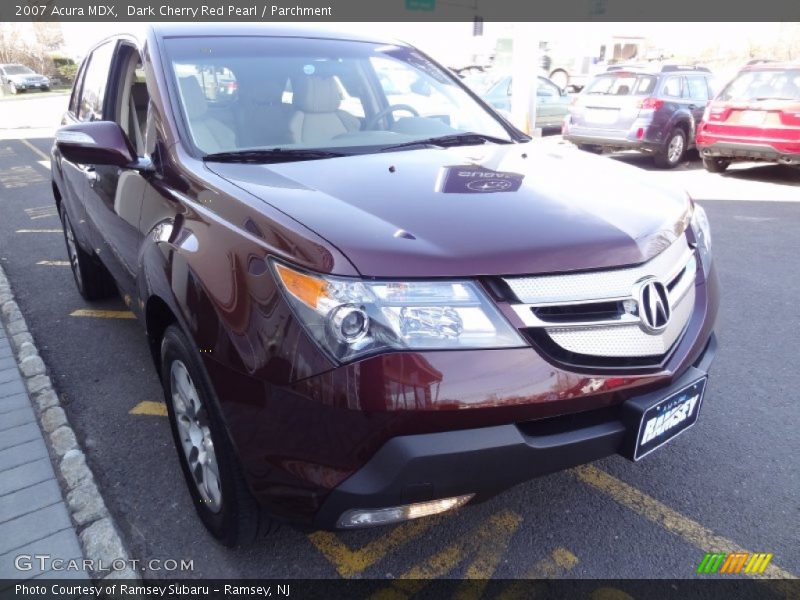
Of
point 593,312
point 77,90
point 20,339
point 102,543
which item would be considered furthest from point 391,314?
point 77,90

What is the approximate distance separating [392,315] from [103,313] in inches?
136

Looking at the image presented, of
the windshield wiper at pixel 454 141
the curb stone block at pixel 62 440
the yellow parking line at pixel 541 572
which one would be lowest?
the curb stone block at pixel 62 440

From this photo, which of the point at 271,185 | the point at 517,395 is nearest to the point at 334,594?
the point at 517,395

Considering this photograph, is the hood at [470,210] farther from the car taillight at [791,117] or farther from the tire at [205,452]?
the car taillight at [791,117]

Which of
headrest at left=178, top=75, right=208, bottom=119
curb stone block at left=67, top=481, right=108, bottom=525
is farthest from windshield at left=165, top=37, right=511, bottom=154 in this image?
curb stone block at left=67, top=481, right=108, bottom=525

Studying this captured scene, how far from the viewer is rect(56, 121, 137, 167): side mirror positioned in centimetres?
236

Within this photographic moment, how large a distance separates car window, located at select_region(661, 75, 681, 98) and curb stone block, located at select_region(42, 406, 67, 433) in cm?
991

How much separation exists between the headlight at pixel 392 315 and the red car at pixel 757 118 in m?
8.62

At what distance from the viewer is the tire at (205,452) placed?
6.16 feet

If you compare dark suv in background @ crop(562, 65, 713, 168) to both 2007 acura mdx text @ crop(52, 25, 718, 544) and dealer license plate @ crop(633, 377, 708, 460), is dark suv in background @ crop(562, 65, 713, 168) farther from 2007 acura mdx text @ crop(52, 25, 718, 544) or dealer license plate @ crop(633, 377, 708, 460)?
dealer license plate @ crop(633, 377, 708, 460)

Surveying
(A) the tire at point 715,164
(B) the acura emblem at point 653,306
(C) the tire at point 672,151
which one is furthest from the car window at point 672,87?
(B) the acura emblem at point 653,306

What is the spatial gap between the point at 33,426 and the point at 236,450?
1.73 metres
